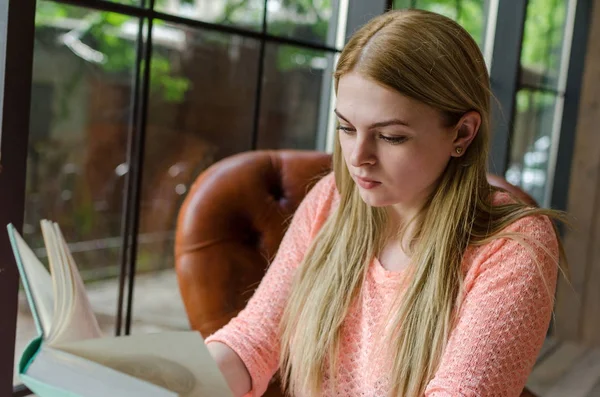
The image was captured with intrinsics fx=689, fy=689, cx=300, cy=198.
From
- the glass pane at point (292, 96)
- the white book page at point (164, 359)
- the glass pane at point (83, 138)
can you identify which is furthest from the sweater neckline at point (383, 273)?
the glass pane at point (292, 96)

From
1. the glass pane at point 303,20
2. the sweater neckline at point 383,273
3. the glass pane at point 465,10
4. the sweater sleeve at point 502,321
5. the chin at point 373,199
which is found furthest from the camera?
the glass pane at point 465,10

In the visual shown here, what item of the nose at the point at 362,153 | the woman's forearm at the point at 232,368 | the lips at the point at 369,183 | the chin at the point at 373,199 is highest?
the nose at the point at 362,153

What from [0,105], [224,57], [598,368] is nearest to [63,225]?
[224,57]

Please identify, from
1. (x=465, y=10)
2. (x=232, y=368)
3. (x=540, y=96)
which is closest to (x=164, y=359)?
(x=232, y=368)

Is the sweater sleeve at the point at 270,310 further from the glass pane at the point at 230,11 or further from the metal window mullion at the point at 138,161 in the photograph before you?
the glass pane at the point at 230,11

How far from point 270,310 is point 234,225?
276 mm

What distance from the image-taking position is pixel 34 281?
0.84m

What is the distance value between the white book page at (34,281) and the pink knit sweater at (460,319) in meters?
0.49

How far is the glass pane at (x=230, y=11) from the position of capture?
6.37 ft

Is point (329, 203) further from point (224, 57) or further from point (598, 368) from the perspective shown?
point (598, 368)

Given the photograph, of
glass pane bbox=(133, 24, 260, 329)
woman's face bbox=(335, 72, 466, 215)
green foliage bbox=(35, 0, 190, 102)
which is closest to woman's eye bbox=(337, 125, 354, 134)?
woman's face bbox=(335, 72, 466, 215)

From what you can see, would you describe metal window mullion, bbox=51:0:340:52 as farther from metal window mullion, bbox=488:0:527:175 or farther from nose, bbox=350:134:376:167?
metal window mullion, bbox=488:0:527:175

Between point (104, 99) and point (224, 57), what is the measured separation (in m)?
0.69

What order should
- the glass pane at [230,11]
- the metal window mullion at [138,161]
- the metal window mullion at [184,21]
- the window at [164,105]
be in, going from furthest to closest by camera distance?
the glass pane at [230,11] → the window at [164,105] → the metal window mullion at [138,161] → the metal window mullion at [184,21]
